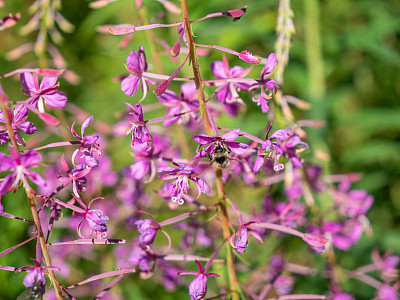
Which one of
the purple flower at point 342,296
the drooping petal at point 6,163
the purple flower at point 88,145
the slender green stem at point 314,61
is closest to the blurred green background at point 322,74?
the slender green stem at point 314,61

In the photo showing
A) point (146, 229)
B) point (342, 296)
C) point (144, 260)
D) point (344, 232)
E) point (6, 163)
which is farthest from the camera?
point (344, 232)

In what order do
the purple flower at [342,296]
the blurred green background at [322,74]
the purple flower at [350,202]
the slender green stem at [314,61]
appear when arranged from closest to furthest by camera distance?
the purple flower at [342,296], the purple flower at [350,202], the blurred green background at [322,74], the slender green stem at [314,61]

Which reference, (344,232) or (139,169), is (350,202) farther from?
(139,169)

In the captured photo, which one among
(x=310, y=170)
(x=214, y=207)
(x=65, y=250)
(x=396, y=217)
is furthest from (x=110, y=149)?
(x=396, y=217)

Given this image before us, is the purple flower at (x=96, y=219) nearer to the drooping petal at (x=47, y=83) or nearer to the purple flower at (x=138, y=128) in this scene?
the purple flower at (x=138, y=128)

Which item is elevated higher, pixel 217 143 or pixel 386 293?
pixel 217 143

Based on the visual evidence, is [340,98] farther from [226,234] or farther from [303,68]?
[226,234]

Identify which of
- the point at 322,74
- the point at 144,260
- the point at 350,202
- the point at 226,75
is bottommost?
the point at 350,202

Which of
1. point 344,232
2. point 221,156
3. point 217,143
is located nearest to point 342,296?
point 344,232
